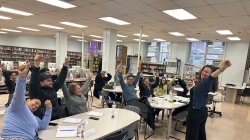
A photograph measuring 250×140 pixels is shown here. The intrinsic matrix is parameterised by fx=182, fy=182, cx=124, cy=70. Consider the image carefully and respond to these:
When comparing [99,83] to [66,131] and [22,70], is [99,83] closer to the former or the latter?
[66,131]

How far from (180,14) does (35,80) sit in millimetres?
4321

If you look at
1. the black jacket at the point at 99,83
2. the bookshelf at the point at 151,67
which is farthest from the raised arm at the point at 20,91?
the bookshelf at the point at 151,67

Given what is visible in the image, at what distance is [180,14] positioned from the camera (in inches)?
207

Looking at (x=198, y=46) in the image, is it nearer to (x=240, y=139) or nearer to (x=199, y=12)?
(x=199, y=12)

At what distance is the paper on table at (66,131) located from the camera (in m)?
1.98

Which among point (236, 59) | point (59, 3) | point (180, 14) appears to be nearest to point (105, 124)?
point (59, 3)

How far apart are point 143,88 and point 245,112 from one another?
15.1ft

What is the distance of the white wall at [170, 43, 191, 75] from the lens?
1243 centimetres

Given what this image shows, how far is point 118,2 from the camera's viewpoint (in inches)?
175

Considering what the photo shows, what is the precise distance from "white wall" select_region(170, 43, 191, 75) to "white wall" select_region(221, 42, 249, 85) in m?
2.34

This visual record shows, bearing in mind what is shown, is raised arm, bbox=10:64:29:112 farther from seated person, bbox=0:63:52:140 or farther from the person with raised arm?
the person with raised arm

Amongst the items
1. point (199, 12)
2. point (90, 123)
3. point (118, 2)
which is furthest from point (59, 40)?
point (90, 123)

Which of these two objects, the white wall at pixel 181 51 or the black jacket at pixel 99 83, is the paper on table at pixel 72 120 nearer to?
the black jacket at pixel 99 83

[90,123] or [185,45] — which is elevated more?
[185,45]
